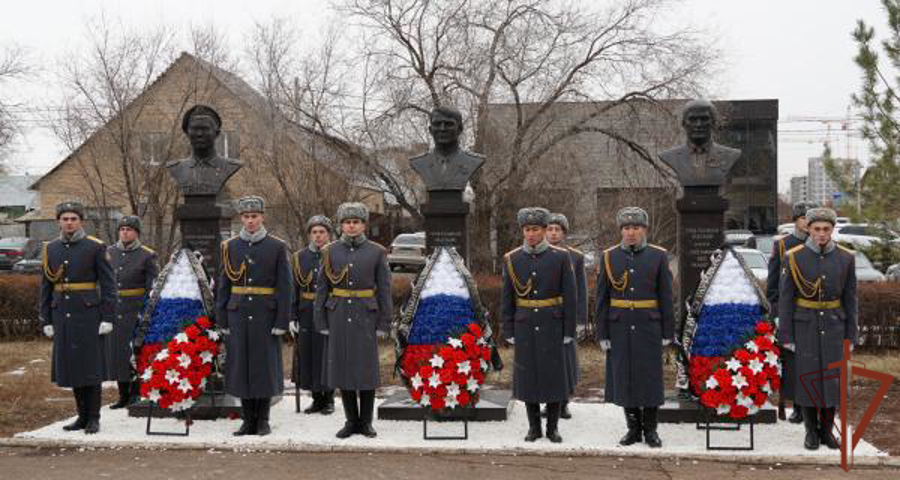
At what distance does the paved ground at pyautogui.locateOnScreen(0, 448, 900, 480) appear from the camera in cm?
614

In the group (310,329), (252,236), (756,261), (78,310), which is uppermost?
(252,236)

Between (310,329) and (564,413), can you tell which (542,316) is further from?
(310,329)

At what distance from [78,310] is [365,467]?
9.74ft

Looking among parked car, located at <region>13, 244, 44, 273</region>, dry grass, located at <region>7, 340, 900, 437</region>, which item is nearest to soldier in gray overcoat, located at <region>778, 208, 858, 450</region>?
dry grass, located at <region>7, 340, 900, 437</region>

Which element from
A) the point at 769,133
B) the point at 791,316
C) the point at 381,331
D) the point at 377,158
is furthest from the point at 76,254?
the point at 769,133

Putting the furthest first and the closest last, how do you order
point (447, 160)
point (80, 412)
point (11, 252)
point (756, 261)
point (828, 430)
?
point (11, 252) < point (756, 261) < point (447, 160) < point (80, 412) < point (828, 430)

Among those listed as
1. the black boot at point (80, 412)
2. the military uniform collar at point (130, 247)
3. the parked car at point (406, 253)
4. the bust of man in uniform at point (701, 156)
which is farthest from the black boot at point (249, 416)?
the parked car at point (406, 253)

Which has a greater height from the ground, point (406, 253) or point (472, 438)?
point (406, 253)

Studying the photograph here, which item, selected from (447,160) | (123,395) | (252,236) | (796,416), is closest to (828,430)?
(796,416)

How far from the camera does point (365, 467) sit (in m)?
6.39

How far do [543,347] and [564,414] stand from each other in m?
1.32

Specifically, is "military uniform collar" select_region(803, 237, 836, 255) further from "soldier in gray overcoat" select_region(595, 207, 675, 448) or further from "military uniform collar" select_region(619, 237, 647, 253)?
"military uniform collar" select_region(619, 237, 647, 253)

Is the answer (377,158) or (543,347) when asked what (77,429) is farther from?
(377,158)

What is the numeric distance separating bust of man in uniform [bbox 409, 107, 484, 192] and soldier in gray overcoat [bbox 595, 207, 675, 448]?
1.72m
